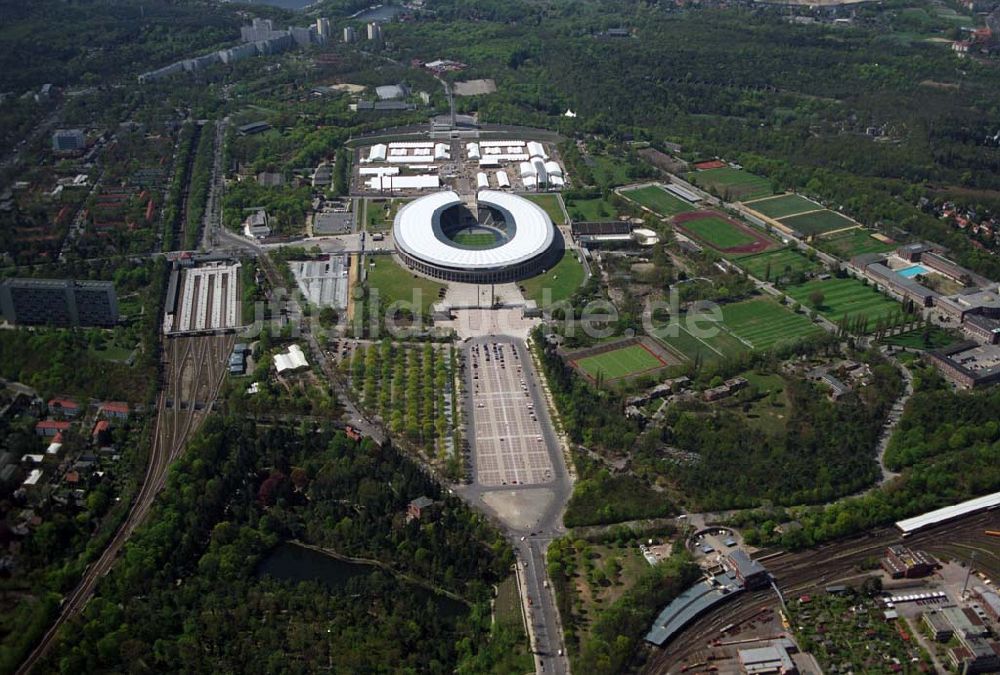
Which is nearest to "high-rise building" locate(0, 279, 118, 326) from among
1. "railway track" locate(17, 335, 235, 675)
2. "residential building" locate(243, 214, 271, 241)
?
"railway track" locate(17, 335, 235, 675)

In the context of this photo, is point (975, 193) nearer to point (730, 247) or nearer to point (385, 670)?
point (730, 247)

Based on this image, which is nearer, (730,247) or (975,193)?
(730,247)

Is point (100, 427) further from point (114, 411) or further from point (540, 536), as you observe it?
point (540, 536)

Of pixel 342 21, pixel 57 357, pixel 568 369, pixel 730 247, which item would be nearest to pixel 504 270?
pixel 568 369

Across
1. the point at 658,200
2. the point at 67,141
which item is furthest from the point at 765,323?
the point at 67,141

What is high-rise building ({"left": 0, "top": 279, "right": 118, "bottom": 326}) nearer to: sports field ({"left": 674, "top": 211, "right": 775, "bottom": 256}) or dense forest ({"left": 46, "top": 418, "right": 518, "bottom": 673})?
dense forest ({"left": 46, "top": 418, "right": 518, "bottom": 673})

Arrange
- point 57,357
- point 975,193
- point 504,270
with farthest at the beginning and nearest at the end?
1. point 975,193
2. point 504,270
3. point 57,357

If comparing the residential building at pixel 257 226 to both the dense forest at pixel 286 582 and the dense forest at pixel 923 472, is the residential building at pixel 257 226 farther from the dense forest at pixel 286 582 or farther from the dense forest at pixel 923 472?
the dense forest at pixel 923 472

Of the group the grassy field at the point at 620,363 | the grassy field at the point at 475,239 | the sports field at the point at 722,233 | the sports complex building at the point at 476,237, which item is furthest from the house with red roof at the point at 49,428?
the sports field at the point at 722,233
